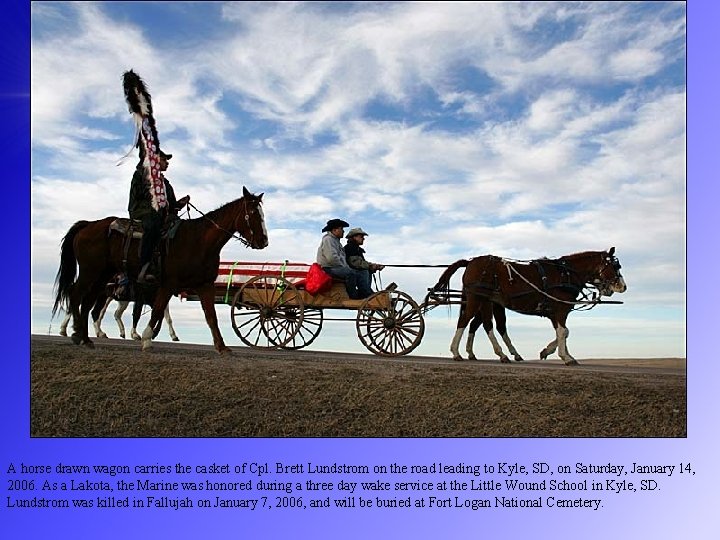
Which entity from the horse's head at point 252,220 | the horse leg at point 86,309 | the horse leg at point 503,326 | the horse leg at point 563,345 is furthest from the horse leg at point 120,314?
the horse leg at point 563,345

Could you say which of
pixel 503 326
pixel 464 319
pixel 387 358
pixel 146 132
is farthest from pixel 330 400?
pixel 146 132

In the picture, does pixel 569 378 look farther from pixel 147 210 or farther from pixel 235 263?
pixel 147 210

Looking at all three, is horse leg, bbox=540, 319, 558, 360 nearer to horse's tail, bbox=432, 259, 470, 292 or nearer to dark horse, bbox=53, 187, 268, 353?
horse's tail, bbox=432, 259, 470, 292

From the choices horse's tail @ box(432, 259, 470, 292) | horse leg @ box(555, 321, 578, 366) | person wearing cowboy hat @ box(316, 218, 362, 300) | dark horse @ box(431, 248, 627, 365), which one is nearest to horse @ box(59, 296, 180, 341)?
person wearing cowboy hat @ box(316, 218, 362, 300)

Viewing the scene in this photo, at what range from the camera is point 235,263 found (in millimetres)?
12359

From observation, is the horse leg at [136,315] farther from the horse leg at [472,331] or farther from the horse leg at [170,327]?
the horse leg at [472,331]

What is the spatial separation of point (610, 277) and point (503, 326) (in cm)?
185

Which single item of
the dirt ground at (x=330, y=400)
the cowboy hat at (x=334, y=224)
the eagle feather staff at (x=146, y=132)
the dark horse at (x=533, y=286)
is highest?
the eagle feather staff at (x=146, y=132)

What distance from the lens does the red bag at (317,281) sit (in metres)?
11.7

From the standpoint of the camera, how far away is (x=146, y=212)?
11062mm

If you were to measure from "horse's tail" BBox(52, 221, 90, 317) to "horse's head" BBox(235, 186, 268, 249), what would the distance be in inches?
113

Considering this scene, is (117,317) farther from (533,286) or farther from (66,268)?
(533,286)

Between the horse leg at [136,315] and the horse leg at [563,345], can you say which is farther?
the horse leg at [136,315]

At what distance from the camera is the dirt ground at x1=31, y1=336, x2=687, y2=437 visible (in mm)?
8656
